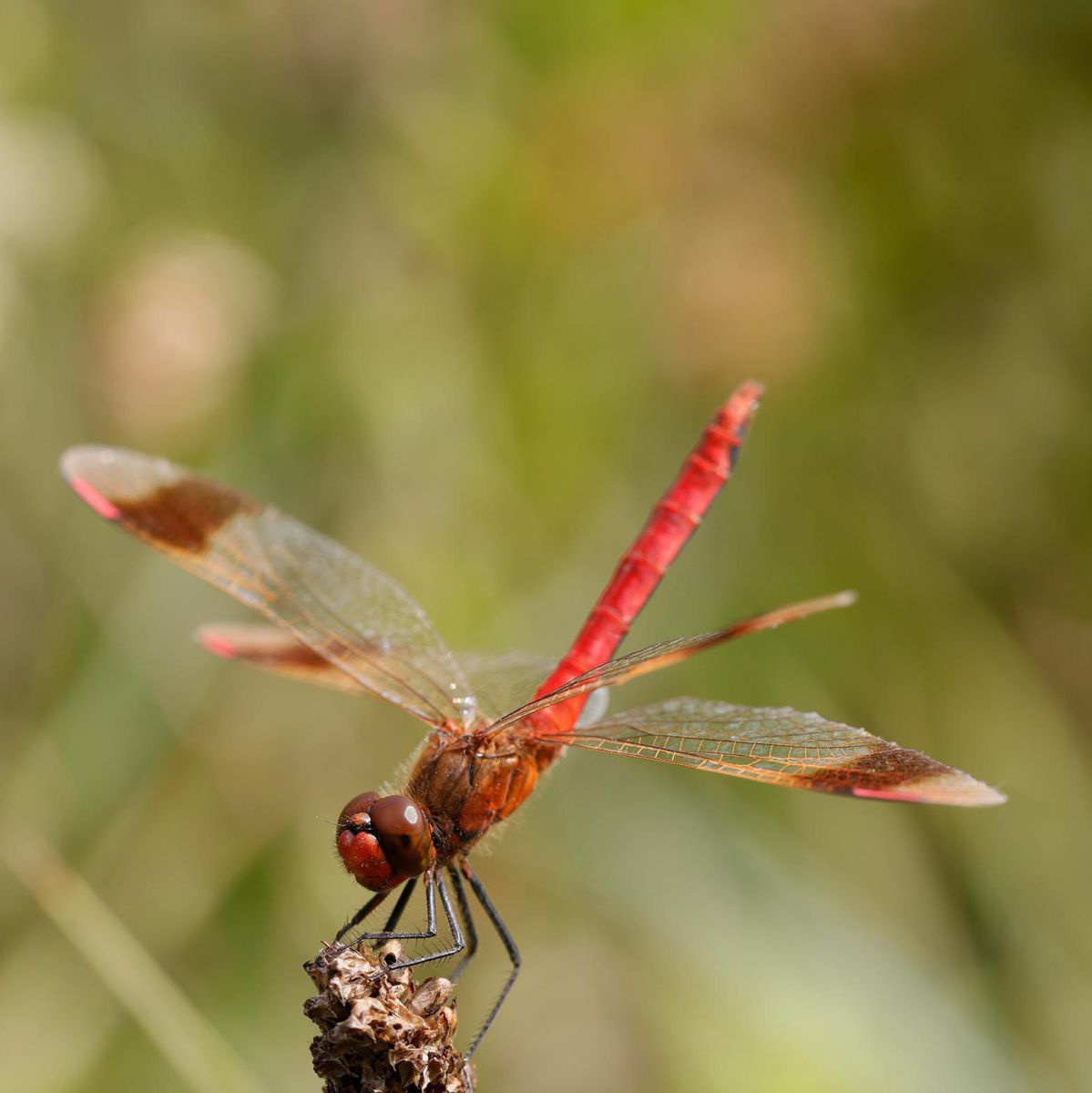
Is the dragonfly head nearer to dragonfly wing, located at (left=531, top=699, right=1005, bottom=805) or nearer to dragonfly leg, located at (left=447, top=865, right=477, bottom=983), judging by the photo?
dragonfly leg, located at (left=447, top=865, right=477, bottom=983)

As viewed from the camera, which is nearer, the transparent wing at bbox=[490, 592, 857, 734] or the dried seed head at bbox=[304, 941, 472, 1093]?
the dried seed head at bbox=[304, 941, 472, 1093]

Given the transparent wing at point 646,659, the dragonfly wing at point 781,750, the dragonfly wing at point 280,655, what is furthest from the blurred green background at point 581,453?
the transparent wing at point 646,659

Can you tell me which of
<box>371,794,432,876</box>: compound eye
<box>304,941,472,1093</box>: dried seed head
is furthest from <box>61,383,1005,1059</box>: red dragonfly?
<box>304,941,472,1093</box>: dried seed head

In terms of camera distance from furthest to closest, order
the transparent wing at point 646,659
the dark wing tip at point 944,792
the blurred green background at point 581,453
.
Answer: the blurred green background at point 581,453 < the transparent wing at point 646,659 < the dark wing tip at point 944,792

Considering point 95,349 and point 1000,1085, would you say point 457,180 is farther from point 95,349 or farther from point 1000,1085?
point 1000,1085

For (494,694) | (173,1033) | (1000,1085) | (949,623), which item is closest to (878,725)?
(949,623)

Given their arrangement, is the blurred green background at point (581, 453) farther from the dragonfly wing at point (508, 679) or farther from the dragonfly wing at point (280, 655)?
the dragonfly wing at point (508, 679)

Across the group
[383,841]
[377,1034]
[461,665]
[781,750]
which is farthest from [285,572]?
[377,1034]
